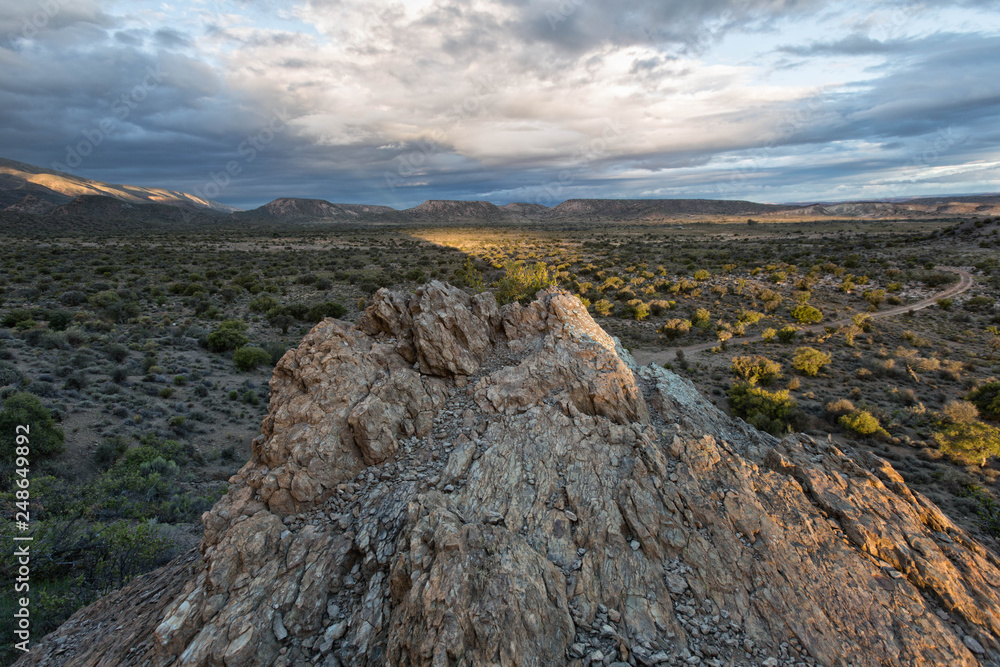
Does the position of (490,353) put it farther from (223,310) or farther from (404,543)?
(223,310)

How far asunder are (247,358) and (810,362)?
117 ft

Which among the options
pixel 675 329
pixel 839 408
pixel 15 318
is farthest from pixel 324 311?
pixel 839 408

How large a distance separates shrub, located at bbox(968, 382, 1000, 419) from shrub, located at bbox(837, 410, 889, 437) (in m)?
5.98

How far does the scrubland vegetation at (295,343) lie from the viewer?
1278 cm

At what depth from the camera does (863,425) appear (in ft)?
59.4

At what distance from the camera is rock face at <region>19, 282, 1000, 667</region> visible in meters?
5.35

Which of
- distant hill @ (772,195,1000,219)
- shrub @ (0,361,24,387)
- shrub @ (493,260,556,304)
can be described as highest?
distant hill @ (772,195,1000,219)

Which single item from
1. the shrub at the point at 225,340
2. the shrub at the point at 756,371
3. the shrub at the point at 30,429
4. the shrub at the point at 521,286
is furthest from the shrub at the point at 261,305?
the shrub at the point at 756,371

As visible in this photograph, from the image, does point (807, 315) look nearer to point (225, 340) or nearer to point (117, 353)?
point (225, 340)

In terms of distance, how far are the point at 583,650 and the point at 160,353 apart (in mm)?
30637

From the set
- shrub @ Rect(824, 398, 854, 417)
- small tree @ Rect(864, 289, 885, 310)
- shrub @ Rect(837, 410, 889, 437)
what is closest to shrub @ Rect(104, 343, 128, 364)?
shrub @ Rect(837, 410, 889, 437)

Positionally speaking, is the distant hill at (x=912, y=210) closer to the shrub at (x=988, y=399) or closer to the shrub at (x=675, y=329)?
the shrub at (x=675, y=329)

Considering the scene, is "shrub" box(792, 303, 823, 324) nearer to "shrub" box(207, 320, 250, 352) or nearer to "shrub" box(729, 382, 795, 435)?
"shrub" box(729, 382, 795, 435)

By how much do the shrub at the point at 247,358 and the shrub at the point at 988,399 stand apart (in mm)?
40009
